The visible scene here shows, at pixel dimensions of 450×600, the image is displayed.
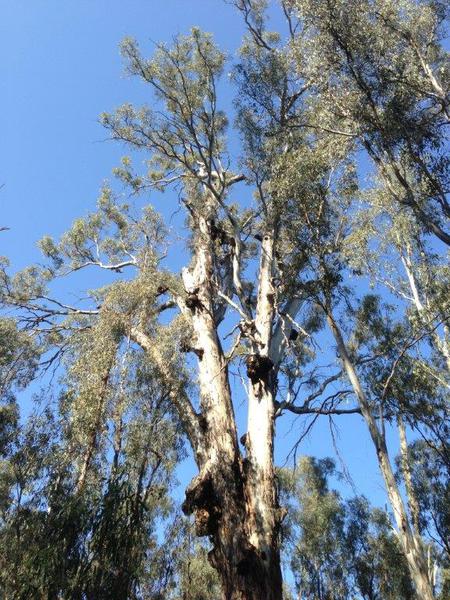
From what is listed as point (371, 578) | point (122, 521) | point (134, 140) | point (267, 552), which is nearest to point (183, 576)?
point (371, 578)

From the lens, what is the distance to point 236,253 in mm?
7871

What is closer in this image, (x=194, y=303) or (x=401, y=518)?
(x=401, y=518)

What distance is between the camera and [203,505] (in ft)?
16.0

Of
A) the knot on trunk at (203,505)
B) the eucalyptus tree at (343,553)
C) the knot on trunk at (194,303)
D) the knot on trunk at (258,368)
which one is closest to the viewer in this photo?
the knot on trunk at (203,505)

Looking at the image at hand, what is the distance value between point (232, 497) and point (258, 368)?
5.30 ft

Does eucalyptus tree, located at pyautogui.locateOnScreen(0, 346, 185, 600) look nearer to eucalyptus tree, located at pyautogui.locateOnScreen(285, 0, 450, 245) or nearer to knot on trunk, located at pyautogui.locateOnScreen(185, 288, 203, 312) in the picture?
knot on trunk, located at pyautogui.locateOnScreen(185, 288, 203, 312)

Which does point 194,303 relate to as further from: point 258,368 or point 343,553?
point 343,553

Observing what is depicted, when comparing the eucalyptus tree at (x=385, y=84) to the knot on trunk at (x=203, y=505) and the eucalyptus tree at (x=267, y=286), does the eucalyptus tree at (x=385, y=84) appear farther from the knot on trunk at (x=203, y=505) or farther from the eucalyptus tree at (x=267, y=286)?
the knot on trunk at (x=203, y=505)

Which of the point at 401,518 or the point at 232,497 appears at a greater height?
the point at 232,497

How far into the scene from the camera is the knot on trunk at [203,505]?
188 inches

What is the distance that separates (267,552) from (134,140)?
25.1 ft

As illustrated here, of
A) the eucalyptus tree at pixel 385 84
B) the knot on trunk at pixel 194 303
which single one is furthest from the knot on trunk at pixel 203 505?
the eucalyptus tree at pixel 385 84

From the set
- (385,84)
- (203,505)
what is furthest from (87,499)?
(385,84)

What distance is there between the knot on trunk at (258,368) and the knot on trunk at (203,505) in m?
1.41
